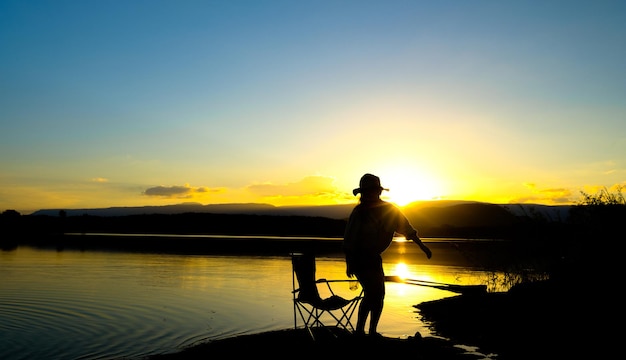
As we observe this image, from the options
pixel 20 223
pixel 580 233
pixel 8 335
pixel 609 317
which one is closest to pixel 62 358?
pixel 8 335

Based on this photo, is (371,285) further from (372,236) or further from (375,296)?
(372,236)

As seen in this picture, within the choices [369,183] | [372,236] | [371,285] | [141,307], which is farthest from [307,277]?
[141,307]

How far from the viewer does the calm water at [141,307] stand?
11.3 metres

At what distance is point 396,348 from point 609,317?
4.04 meters

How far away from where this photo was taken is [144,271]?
26.4 metres

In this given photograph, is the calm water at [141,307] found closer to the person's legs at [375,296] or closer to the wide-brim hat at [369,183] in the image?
the person's legs at [375,296]

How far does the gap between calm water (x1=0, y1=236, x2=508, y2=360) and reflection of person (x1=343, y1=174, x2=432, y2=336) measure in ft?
16.5

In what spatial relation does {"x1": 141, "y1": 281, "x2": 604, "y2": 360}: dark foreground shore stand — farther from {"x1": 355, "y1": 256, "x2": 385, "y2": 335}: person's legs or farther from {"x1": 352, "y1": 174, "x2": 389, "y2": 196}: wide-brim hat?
{"x1": 352, "y1": 174, "x2": 389, "y2": 196}: wide-brim hat

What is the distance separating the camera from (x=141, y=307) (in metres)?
15.8

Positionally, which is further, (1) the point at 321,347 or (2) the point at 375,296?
(1) the point at 321,347

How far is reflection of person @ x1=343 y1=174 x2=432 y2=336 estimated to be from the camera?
724 centimetres

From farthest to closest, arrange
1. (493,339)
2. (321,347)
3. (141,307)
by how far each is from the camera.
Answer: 1. (141,307)
2. (493,339)
3. (321,347)

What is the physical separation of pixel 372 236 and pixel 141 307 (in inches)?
427

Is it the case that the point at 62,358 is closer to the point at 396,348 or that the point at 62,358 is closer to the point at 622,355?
the point at 396,348
